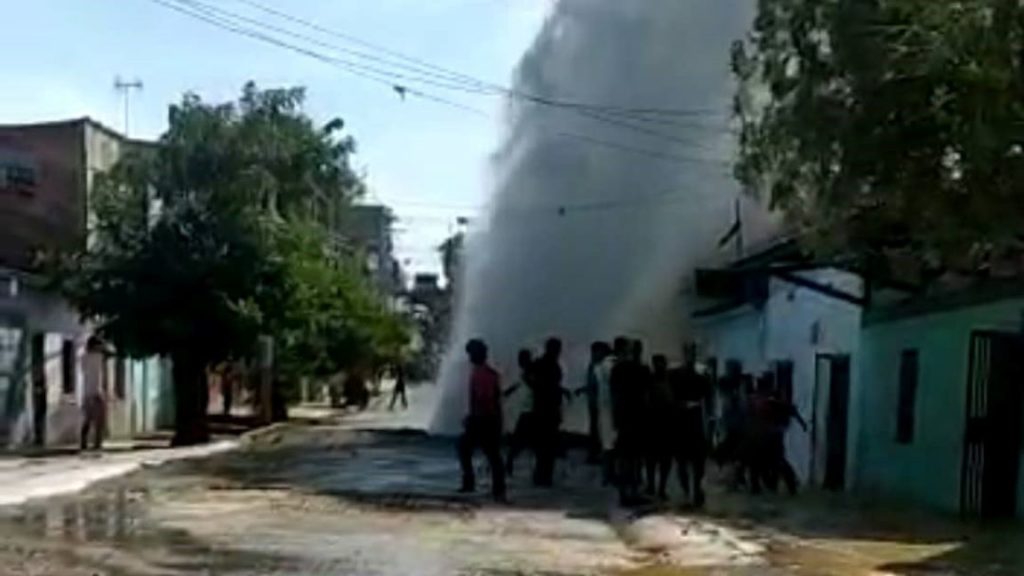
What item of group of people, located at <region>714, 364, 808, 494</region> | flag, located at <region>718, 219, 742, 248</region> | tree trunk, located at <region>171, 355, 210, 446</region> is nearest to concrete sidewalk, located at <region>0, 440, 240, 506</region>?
tree trunk, located at <region>171, 355, 210, 446</region>

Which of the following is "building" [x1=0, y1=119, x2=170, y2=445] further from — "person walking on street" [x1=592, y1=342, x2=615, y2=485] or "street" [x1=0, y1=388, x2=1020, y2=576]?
"person walking on street" [x1=592, y1=342, x2=615, y2=485]

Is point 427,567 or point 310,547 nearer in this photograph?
point 427,567

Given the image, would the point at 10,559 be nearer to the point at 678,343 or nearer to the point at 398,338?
the point at 678,343

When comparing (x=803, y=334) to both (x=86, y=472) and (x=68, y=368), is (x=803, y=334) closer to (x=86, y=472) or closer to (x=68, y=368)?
(x=86, y=472)

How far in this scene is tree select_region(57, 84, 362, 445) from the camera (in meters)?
33.6

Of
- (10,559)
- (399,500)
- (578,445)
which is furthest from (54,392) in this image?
(10,559)

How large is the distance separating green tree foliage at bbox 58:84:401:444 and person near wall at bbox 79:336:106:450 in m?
0.51

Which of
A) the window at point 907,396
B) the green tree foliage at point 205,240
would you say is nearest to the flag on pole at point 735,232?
the green tree foliage at point 205,240

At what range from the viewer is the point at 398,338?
246ft

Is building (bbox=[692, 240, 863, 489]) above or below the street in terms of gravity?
above

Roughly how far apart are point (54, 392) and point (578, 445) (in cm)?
1009

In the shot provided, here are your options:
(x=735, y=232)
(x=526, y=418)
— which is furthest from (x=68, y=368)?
(x=526, y=418)

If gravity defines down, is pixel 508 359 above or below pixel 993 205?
below

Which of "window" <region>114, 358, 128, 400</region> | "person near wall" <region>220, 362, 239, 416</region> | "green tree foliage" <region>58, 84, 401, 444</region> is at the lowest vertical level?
"person near wall" <region>220, 362, 239, 416</region>
